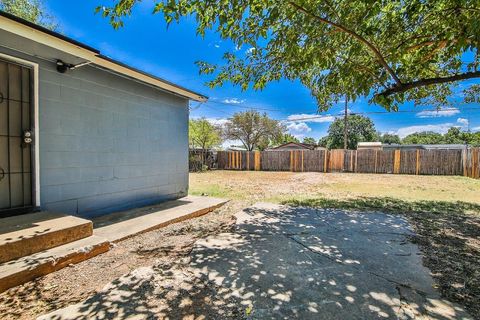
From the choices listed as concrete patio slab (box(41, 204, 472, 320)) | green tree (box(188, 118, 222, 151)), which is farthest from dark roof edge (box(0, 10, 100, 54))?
green tree (box(188, 118, 222, 151))

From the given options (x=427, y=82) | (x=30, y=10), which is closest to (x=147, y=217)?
(x=427, y=82)

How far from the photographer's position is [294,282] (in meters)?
2.25

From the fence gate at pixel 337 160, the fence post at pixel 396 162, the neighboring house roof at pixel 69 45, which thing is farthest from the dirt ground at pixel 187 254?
the fence gate at pixel 337 160

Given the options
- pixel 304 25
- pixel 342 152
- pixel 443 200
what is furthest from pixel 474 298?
pixel 342 152

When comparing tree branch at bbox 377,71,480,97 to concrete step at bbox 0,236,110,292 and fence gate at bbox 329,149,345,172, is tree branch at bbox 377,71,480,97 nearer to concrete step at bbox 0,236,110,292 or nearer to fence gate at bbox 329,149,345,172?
concrete step at bbox 0,236,110,292

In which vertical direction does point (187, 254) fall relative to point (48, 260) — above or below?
below

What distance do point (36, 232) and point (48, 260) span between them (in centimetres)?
40

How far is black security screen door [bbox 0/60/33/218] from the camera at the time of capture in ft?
9.82

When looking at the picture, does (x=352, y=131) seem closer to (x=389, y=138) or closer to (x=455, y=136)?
(x=455, y=136)

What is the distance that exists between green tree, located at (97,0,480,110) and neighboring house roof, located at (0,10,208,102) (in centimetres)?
55

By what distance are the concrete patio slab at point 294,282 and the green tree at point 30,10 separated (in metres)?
9.91

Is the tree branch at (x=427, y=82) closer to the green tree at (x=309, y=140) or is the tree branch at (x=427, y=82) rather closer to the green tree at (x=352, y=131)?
the green tree at (x=352, y=131)

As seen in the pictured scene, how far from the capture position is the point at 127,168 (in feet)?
14.6

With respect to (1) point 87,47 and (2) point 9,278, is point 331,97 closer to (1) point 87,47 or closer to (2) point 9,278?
(1) point 87,47
